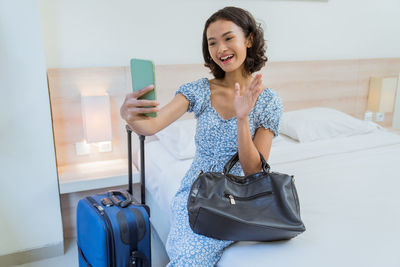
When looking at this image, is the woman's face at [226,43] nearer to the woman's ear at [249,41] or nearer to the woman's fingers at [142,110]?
the woman's ear at [249,41]

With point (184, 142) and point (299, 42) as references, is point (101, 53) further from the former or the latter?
point (299, 42)

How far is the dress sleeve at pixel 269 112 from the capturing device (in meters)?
1.45

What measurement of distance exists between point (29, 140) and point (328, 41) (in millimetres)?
2333

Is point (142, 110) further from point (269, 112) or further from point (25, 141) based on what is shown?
point (25, 141)

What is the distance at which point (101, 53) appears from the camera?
2.27m

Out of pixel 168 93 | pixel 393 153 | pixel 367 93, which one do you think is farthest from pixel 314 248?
pixel 367 93

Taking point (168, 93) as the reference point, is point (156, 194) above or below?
below

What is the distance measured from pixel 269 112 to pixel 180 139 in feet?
2.80

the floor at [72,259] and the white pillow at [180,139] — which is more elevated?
the white pillow at [180,139]

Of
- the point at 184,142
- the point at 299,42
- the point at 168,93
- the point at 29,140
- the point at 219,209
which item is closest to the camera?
the point at 219,209

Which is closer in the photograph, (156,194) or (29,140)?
(29,140)

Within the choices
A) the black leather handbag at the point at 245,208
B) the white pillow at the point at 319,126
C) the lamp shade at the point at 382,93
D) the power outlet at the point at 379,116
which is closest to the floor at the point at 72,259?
the black leather handbag at the point at 245,208

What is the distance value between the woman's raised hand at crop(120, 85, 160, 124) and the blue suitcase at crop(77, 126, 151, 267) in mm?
483

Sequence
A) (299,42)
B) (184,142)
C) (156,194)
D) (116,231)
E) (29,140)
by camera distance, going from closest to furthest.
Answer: (116,231)
(29,140)
(156,194)
(184,142)
(299,42)
